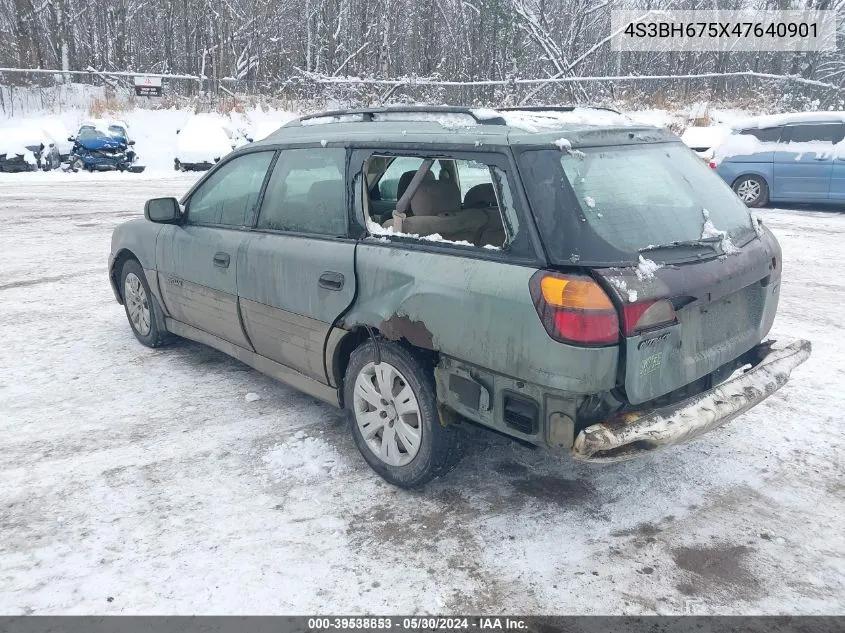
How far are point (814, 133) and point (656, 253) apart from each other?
11.2 meters

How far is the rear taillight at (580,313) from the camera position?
264 cm

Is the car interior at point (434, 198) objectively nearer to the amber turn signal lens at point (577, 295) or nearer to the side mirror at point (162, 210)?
the amber turn signal lens at point (577, 295)

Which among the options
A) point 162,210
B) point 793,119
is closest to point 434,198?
point 162,210

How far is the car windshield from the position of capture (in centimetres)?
279

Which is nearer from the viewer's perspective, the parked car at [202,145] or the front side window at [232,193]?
the front side window at [232,193]

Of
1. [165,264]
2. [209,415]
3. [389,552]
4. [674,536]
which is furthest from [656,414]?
[165,264]

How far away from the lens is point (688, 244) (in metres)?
3.02

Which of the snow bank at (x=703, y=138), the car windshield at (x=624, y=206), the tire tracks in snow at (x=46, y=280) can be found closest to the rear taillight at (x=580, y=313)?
the car windshield at (x=624, y=206)

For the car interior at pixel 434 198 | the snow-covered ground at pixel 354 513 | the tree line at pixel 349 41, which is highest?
the tree line at pixel 349 41

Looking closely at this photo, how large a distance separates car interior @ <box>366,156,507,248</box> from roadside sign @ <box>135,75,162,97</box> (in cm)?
2846

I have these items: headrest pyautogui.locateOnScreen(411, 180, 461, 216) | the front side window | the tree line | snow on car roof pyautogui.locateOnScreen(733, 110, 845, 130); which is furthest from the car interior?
the tree line

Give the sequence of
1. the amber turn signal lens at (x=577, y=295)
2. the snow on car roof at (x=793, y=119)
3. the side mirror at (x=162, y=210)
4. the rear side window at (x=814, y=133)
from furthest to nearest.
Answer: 1. the snow on car roof at (x=793, y=119)
2. the rear side window at (x=814, y=133)
3. the side mirror at (x=162, y=210)
4. the amber turn signal lens at (x=577, y=295)

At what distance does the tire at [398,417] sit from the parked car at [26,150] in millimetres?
20134

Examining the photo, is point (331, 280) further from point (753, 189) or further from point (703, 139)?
point (703, 139)
